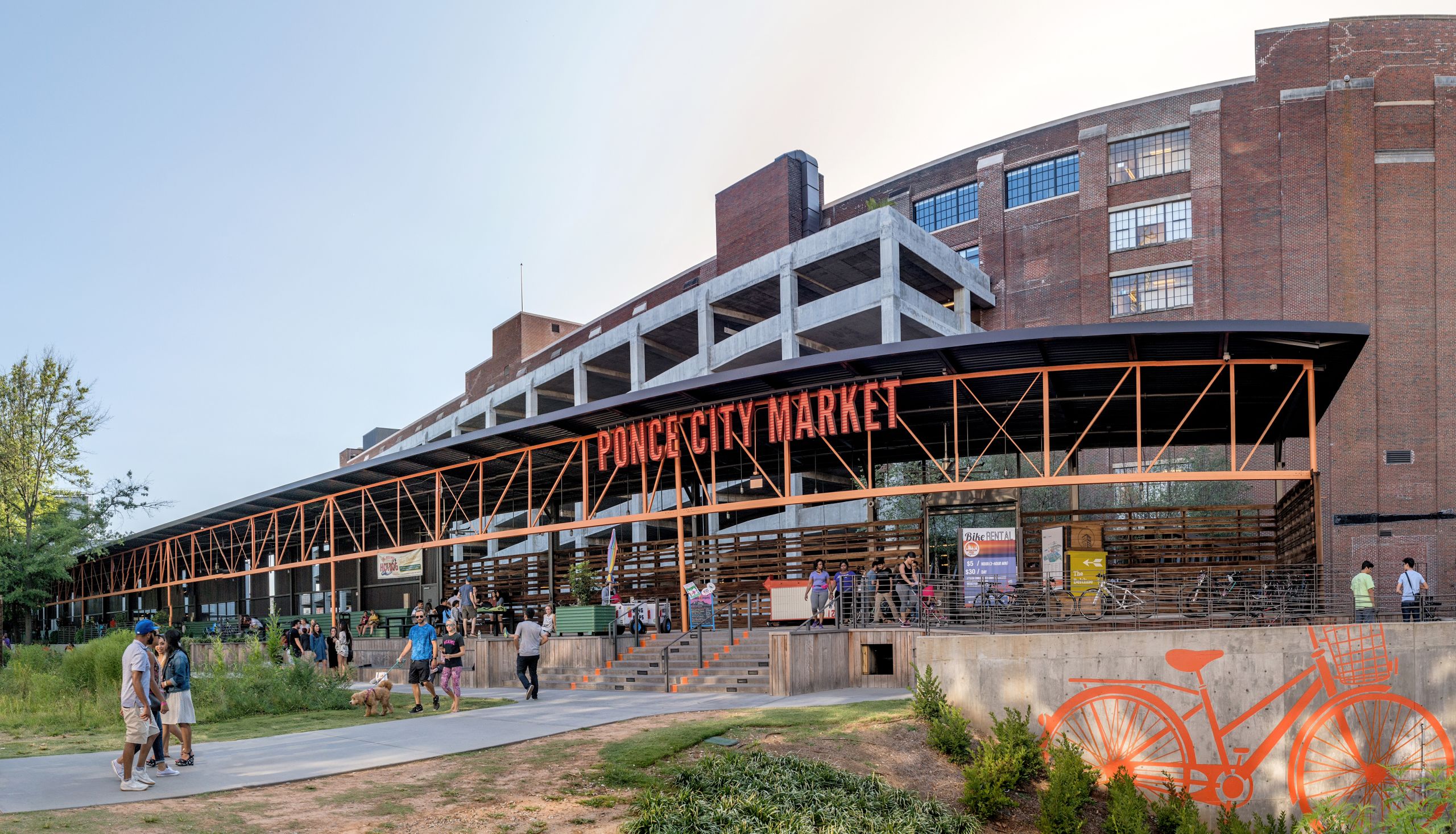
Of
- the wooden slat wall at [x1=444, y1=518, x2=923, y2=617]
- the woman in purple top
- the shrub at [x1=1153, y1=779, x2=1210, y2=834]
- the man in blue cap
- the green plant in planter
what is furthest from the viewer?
the wooden slat wall at [x1=444, y1=518, x2=923, y2=617]

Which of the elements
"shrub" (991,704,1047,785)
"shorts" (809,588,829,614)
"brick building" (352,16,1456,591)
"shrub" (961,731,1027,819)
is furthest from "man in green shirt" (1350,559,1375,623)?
"brick building" (352,16,1456,591)

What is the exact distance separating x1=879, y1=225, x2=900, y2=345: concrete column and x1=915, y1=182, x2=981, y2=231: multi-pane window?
1463 centimetres

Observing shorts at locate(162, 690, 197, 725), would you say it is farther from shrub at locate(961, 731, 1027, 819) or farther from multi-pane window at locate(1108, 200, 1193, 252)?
multi-pane window at locate(1108, 200, 1193, 252)

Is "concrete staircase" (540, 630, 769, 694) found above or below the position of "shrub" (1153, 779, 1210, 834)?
above

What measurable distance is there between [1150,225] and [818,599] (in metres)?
35.6

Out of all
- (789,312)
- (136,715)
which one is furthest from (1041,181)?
(136,715)

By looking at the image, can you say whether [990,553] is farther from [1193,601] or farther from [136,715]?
[136,715]

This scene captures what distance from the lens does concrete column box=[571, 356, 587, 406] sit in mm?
57719

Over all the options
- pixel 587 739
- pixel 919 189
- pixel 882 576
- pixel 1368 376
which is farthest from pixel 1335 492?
pixel 587 739

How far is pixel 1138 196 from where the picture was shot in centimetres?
5222

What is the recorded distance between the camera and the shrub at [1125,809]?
14492 mm

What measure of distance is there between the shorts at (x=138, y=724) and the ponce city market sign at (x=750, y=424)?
16.7 meters

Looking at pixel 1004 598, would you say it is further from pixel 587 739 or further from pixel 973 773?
pixel 587 739

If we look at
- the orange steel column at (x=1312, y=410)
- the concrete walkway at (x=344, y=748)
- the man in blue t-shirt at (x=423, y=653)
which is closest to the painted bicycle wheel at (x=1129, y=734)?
the concrete walkway at (x=344, y=748)
